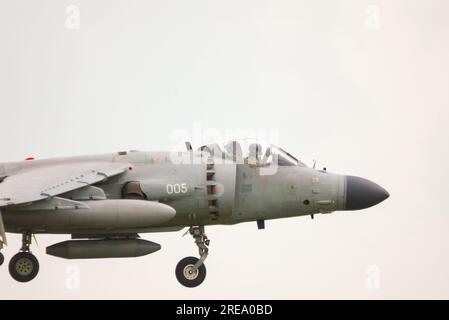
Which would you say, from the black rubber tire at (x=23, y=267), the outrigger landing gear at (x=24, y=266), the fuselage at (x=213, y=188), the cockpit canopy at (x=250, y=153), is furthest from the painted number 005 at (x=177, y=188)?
the black rubber tire at (x=23, y=267)

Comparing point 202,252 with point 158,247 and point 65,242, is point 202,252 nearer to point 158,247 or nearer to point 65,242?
point 158,247

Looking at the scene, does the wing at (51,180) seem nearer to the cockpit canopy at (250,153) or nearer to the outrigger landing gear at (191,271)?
the cockpit canopy at (250,153)

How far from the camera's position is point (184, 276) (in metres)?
27.6

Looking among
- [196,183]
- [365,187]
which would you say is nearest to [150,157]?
[196,183]

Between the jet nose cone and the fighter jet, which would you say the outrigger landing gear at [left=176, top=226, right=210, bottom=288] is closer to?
the fighter jet

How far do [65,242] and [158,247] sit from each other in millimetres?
2250

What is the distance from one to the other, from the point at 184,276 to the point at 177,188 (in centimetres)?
223

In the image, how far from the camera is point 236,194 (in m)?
27.4

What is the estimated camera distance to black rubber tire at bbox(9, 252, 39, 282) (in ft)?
89.5

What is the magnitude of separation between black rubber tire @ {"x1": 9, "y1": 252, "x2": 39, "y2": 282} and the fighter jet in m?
0.02

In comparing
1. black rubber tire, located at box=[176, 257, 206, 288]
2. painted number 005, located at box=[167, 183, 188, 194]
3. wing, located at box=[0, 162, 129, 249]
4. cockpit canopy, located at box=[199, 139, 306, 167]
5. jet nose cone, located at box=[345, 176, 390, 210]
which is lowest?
black rubber tire, located at box=[176, 257, 206, 288]

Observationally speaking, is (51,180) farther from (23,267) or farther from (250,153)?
(250,153)

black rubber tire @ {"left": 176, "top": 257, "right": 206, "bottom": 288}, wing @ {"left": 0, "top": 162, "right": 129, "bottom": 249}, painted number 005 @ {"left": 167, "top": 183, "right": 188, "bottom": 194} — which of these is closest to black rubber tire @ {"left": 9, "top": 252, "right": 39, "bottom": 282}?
wing @ {"left": 0, "top": 162, "right": 129, "bottom": 249}

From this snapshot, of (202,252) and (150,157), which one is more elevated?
(150,157)
